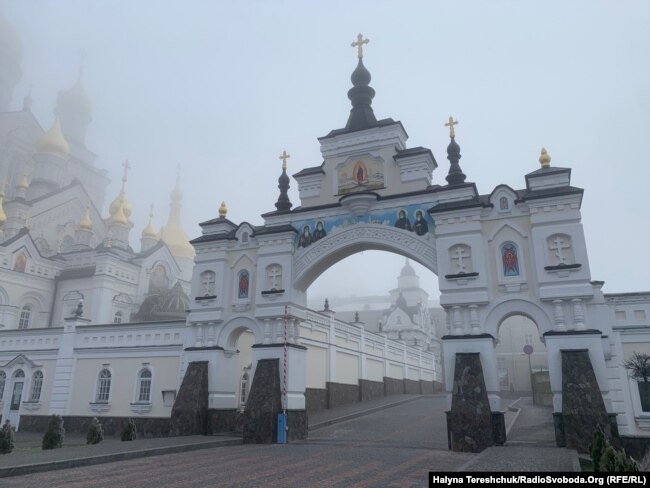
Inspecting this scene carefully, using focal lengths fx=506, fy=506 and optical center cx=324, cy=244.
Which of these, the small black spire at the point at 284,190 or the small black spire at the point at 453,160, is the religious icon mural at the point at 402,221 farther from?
the small black spire at the point at 284,190

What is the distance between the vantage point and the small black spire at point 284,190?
19689 mm

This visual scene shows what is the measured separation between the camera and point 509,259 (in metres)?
15.3

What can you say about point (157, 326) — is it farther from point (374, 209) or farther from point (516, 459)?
point (516, 459)

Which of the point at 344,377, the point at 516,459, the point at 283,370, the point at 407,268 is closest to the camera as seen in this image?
the point at 516,459

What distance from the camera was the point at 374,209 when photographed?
17.8 metres

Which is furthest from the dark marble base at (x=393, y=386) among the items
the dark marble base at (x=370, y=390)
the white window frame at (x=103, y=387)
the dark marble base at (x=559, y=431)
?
the dark marble base at (x=559, y=431)

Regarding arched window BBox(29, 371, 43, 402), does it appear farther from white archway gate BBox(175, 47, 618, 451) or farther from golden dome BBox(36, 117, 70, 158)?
golden dome BBox(36, 117, 70, 158)

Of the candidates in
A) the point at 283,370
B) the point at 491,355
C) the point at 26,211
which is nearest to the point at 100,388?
the point at 283,370

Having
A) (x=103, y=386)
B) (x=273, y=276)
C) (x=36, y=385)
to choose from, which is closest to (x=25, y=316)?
(x=36, y=385)

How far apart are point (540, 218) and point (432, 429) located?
31.2ft

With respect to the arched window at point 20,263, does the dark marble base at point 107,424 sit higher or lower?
lower

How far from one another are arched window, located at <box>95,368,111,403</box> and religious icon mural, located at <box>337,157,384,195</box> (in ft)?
43.0

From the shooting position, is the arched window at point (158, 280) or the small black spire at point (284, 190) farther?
the arched window at point (158, 280)

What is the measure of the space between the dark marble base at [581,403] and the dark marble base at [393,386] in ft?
76.9
